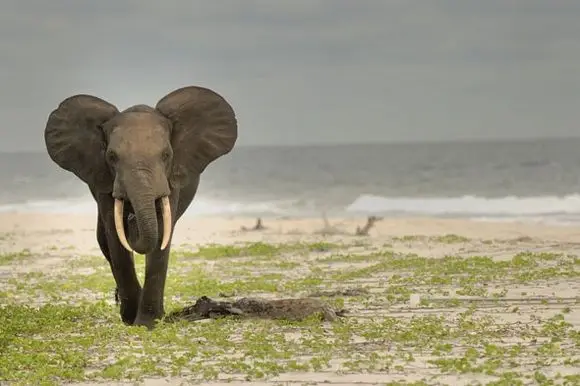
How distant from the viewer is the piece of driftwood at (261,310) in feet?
40.1

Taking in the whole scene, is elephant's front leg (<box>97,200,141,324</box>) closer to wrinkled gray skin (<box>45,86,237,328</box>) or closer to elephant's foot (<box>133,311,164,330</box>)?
wrinkled gray skin (<box>45,86,237,328</box>)

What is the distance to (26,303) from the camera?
15000 millimetres

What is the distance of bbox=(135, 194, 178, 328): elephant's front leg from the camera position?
40.0ft

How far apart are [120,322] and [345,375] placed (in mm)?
4354

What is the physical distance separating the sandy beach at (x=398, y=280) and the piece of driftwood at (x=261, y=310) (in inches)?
17.6

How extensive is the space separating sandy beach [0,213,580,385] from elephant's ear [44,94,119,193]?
1.71m

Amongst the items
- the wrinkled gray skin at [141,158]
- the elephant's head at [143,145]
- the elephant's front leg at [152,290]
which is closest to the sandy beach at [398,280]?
the elephant's front leg at [152,290]

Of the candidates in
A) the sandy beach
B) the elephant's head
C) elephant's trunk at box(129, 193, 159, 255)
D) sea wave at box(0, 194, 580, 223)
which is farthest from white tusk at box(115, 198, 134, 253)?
sea wave at box(0, 194, 580, 223)

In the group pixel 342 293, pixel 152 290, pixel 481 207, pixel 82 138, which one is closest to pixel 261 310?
pixel 152 290

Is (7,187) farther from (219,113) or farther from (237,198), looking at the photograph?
(219,113)

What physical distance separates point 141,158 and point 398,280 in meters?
6.12

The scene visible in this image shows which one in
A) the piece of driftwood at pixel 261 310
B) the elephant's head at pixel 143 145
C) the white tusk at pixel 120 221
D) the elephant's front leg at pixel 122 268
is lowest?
the piece of driftwood at pixel 261 310

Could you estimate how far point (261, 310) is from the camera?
1246cm

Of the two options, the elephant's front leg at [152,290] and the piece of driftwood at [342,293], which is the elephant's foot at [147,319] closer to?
the elephant's front leg at [152,290]
